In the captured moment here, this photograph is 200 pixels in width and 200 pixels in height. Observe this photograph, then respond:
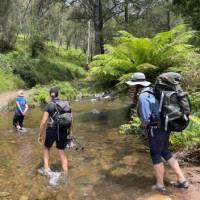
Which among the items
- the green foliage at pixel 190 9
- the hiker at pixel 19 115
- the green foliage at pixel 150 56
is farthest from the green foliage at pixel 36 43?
the green foliage at pixel 150 56

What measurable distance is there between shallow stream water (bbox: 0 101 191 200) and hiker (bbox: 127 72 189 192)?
28 cm

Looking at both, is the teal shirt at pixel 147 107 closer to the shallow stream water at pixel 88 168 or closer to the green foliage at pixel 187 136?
the shallow stream water at pixel 88 168

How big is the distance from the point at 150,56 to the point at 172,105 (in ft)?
18.8

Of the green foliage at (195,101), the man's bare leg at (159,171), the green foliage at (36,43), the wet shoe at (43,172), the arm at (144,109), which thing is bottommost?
the wet shoe at (43,172)

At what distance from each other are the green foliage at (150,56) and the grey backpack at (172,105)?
15.8 ft

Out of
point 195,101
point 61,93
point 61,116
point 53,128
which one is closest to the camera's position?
point 61,116

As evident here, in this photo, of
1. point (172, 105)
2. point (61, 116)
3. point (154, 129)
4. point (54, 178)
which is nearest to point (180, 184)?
point (154, 129)

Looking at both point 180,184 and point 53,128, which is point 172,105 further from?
point 53,128

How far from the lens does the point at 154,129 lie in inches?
249

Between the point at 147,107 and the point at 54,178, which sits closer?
the point at 147,107

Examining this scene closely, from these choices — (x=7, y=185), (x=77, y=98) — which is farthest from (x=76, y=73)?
(x=7, y=185)

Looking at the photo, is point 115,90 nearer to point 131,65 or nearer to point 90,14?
point 131,65

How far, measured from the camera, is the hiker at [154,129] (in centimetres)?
622

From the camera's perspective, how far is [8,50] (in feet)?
117
